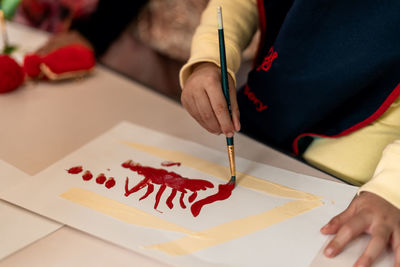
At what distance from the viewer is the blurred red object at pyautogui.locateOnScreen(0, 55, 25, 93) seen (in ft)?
2.26

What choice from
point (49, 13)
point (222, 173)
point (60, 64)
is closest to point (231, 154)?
point (222, 173)

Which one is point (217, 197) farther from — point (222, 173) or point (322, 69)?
point (322, 69)

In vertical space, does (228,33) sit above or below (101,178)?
above

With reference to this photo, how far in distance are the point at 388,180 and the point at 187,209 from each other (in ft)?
0.71

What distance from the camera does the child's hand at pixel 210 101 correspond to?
50 cm

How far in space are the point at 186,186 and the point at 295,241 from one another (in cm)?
14

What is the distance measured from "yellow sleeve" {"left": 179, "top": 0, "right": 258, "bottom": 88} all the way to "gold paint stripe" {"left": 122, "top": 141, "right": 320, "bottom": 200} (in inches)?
3.9

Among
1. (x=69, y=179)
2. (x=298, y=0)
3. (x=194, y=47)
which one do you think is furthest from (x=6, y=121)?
(x=298, y=0)

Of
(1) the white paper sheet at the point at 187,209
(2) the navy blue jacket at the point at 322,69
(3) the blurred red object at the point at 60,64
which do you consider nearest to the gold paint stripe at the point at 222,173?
(1) the white paper sheet at the point at 187,209

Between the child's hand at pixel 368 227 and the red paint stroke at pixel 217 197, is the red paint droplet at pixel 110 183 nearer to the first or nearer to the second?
the red paint stroke at pixel 217 197

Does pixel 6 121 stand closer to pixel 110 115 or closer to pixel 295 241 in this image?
pixel 110 115

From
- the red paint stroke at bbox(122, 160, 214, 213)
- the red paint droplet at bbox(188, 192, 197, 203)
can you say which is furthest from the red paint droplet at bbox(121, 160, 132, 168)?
the red paint droplet at bbox(188, 192, 197, 203)

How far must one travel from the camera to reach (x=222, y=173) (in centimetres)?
52

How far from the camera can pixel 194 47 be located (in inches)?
23.6
